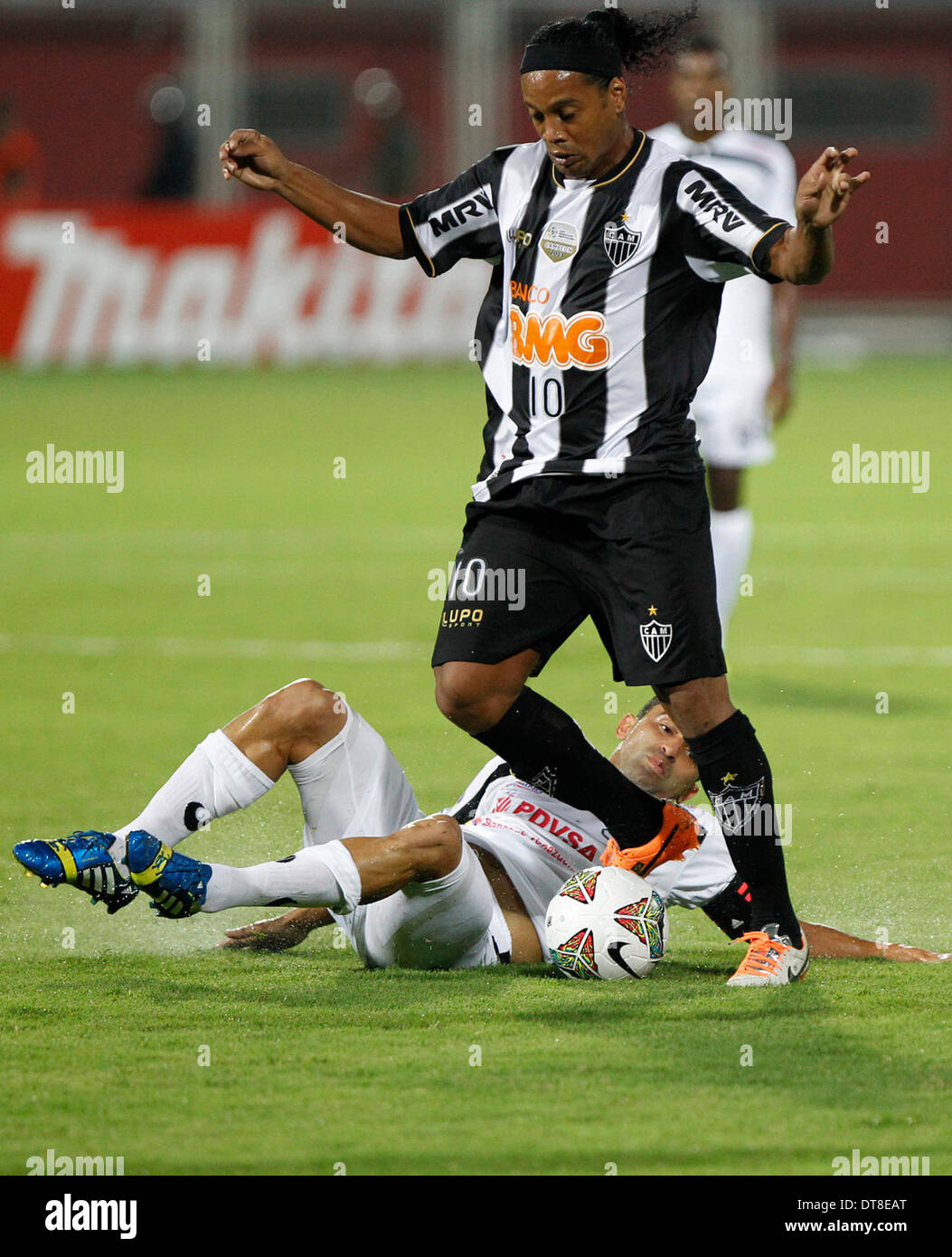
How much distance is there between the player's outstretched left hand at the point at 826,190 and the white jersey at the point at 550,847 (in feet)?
5.24

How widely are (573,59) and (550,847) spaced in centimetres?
199

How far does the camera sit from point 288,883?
4.81 meters

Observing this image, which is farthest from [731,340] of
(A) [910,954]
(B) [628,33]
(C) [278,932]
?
(C) [278,932]

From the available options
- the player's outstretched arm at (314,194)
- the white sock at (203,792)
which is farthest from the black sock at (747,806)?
the player's outstretched arm at (314,194)

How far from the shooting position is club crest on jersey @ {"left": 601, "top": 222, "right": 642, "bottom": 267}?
520 centimetres

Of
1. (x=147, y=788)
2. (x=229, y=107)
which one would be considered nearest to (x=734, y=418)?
(x=147, y=788)

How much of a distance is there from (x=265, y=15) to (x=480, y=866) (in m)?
29.4

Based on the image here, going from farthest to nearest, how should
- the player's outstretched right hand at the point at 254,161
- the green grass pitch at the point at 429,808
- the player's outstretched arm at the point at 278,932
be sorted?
the player's outstretched arm at the point at 278,932 < the player's outstretched right hand at the point at 254,161 < the green grass pitch at the point at 429,808

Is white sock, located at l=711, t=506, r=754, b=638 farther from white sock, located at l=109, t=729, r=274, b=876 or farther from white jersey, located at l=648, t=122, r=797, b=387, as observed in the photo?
white sock, located at l=109, t=729, r=274, b=876

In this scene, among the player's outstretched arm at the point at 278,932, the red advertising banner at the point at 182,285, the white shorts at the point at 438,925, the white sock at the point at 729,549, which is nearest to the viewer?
the white shorts at the point at 438,925

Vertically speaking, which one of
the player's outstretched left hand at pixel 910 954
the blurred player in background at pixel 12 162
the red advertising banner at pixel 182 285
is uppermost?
the blurred player in background at pixel 12 162

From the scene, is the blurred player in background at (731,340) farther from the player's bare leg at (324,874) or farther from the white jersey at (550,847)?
the player's bare leg at (324,874)

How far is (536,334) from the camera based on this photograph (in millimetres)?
5281

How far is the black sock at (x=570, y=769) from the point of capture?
5.32m
